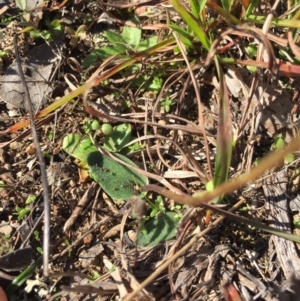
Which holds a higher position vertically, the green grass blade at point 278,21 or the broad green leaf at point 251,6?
the broad green leaf at point 251,6

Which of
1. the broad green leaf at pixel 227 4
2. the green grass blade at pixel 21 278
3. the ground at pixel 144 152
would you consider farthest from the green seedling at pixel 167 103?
the green grass blade at pixel 21 278

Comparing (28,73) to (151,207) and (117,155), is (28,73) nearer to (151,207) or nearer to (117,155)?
(117,155)

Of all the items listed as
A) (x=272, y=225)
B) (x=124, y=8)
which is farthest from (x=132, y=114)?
(x=272, y=225)

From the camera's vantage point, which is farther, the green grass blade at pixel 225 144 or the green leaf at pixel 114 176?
the green leaf at pixel 114 176

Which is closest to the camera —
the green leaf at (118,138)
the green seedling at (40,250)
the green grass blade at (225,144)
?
the green grass blade at (225,144)

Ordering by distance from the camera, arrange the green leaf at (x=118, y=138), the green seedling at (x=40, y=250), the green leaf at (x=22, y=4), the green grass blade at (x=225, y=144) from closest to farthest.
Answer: the green grass blade at (x=225, y=144), the green seedling at (x=40, y=250), the green leaf at (x=118, y=138), the green leaf at (x=22, y=4)

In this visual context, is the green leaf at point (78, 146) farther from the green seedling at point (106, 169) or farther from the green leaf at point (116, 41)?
the green leaf at point (116, 41)

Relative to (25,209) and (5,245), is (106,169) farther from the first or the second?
(5,245)

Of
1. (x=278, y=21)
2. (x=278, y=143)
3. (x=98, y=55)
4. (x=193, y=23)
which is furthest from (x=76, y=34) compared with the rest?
(x=278, y=143)

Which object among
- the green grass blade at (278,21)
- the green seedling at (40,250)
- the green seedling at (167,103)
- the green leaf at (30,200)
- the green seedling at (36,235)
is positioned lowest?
the green seedling at (40,250)

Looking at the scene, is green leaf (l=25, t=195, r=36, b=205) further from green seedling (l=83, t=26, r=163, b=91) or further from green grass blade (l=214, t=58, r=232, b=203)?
green grass blade (l=214, t=58, r=232, b=203)
